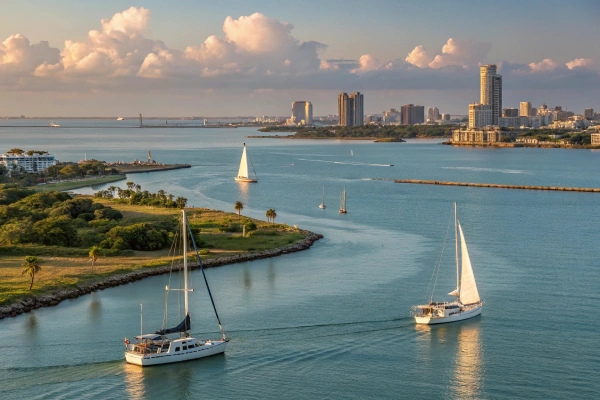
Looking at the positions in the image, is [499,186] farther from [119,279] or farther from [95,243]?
[119,279]

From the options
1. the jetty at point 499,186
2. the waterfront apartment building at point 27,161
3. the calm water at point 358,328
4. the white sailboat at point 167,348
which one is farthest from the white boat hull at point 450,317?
the waterfront apartment building at point 27,161

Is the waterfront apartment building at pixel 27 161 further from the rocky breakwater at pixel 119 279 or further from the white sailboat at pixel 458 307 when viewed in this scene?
the white sailboat at pixel 458 307

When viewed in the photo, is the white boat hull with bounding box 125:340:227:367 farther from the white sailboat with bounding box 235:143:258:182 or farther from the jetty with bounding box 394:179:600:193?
the white sailboat with bounding box 235:143:258:182

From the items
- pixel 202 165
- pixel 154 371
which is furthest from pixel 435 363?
pixel 202 165

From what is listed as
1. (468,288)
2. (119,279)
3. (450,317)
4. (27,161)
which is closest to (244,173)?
(27,161)

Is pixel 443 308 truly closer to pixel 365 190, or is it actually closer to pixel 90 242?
pixel 90 242

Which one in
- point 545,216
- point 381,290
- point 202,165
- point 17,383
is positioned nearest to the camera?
point 17,383
